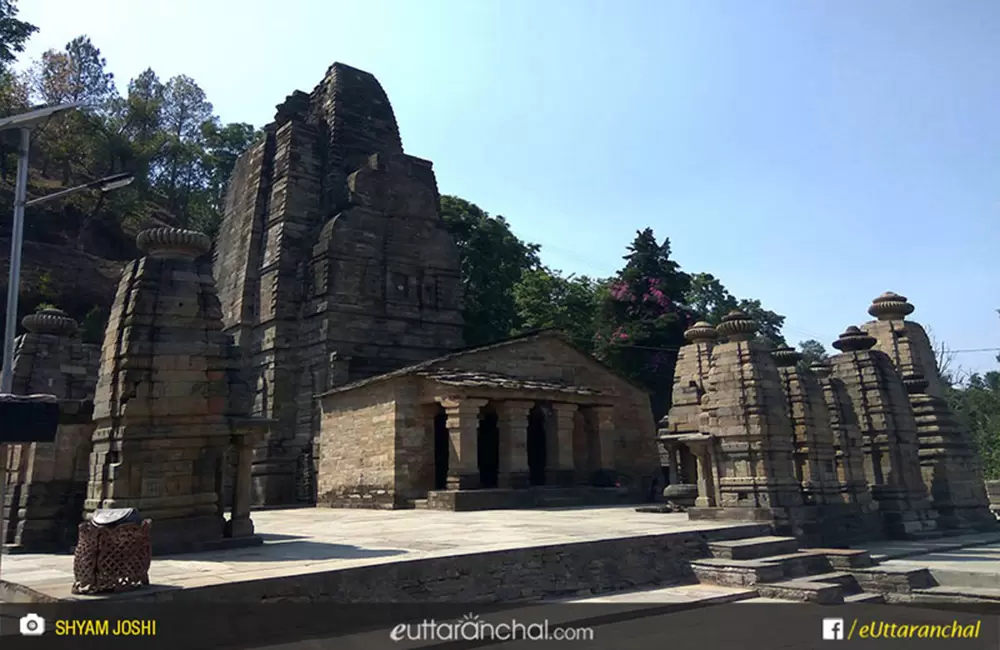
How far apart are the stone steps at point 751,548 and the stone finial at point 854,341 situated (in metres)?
7.06

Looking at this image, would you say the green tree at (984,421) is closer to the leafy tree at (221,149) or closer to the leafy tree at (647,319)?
the leafy tree at (647,319)

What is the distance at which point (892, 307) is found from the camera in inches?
768

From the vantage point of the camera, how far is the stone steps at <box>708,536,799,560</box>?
11.1 meters

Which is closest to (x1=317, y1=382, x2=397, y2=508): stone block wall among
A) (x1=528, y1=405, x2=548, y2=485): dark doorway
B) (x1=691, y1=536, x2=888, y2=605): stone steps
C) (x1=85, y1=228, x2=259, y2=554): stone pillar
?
(x1=528, y1=405, x2=548, y2=485): dark doorway

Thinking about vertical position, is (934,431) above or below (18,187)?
below

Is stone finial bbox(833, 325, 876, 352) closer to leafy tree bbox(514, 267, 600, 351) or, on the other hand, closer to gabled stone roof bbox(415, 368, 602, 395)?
gabled stone roof bbox(415, 368, 602, 395)

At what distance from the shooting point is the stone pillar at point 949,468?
16906 mm

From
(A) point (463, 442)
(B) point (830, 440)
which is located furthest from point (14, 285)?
(B) point (830, 440)

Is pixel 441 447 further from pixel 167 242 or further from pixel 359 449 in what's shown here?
pixel 167 242

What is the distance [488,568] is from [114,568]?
13.7ft

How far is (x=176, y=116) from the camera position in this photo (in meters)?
64.1

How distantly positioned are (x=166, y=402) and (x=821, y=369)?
14033 mm

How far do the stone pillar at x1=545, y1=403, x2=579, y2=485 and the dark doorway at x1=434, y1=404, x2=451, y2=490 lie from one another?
3.20 metres

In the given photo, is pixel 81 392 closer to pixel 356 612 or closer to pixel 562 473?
pixel 356 612
